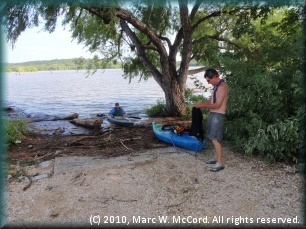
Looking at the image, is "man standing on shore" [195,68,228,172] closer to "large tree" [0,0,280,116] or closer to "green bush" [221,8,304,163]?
"green bush" [221,8,304,163]

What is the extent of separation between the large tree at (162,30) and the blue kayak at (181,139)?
10.3 feet

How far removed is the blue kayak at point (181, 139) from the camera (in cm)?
613

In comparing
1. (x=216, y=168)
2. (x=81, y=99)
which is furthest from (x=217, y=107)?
(x=81, y=99)

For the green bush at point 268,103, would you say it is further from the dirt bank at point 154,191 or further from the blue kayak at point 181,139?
the blue kayak at point 181,139

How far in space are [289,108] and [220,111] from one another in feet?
6.34

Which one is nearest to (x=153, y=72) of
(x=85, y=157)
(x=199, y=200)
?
(x=85, y=157)

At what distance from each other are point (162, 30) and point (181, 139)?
28.2 feet

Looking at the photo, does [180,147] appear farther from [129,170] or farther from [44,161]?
[44,161]

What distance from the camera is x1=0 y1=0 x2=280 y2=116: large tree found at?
→ 856 centimetres

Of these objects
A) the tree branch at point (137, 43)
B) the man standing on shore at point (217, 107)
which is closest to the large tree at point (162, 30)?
the tree branch at point (137, 43)

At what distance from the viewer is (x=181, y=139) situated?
6719mm

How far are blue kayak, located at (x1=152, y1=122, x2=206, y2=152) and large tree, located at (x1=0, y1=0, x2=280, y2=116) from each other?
3139 millimetres

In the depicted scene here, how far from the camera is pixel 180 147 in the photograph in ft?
22.3

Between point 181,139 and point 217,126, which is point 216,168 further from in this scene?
point 181,139
